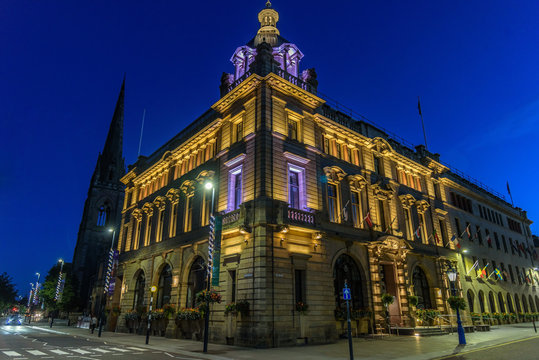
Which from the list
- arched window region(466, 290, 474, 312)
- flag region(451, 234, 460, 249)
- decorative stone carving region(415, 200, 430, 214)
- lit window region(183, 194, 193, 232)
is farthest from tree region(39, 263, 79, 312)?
arched window region(466, 290, 474, 312)

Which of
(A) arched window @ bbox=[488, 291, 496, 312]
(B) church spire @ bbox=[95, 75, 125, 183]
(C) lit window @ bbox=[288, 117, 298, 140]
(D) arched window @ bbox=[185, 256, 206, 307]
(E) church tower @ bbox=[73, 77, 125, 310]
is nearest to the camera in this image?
(C) lit window @ bbox=[288, 117, 298, 140]

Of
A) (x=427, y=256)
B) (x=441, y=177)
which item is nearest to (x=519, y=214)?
(x=441, y=177)

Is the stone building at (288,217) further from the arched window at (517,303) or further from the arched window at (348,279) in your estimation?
the arched window at (517,303)

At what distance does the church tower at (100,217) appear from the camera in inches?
2864

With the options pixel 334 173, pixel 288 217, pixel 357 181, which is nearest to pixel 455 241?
pixel 357 181

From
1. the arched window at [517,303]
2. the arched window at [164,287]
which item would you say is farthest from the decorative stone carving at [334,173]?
the arched window at [517,303]

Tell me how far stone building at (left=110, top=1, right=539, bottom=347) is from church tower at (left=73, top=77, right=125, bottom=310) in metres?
40.5

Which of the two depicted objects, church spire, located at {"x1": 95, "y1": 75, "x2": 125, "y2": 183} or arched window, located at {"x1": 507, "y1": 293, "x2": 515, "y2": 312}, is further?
church spire, located at {"x1": 95, "y1": 75, "x2": 125, "y2": 183}

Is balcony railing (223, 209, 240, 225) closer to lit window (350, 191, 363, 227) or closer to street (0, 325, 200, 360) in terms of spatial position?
street (0, 325, 200, 360)

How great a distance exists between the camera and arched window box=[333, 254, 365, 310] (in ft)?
81.8

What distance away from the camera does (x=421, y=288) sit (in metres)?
32.6

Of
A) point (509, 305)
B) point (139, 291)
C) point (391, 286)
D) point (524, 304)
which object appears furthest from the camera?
point (524, 304)

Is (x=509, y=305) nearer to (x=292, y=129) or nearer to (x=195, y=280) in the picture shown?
(x=292, y=129)

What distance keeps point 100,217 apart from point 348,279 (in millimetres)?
74821
